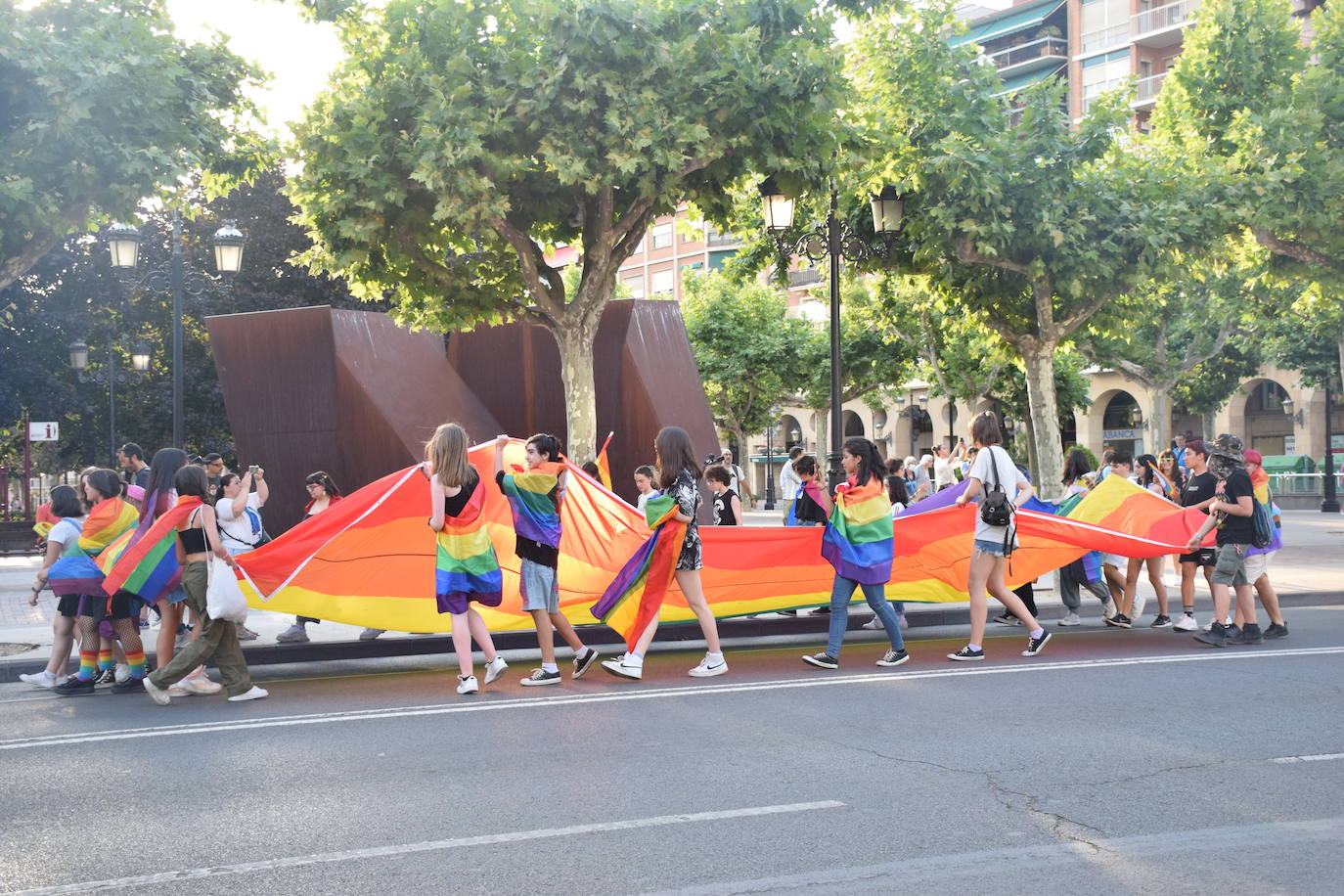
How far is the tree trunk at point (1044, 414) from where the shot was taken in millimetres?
17094

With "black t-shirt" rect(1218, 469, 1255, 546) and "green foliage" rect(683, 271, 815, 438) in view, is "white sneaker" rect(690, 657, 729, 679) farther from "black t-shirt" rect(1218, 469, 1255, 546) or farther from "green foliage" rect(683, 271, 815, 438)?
"green foliage" rect(683, 271, 815, 438)

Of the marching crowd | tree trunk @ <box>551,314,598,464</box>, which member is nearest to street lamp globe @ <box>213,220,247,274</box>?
tree trunk @ <box>551,314,598,464</box>

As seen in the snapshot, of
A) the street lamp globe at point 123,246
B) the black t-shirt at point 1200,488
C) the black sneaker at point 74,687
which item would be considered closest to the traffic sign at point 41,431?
the street lamp globe at point 123,246

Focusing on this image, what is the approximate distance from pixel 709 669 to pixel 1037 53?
54165mm

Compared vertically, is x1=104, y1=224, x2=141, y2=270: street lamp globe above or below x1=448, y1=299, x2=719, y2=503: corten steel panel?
above

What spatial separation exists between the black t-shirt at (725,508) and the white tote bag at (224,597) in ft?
17.8

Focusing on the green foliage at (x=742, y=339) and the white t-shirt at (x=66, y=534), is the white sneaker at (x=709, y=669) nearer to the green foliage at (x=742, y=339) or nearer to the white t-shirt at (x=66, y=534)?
the white t-shirt at (x=66, y=534)

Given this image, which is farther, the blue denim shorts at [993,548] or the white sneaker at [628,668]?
the blue denim shorts at [993,548]

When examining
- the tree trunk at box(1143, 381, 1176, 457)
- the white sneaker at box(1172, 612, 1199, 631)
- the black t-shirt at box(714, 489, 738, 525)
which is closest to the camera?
the white sneaker at box(1172, 612, 1199, 631)

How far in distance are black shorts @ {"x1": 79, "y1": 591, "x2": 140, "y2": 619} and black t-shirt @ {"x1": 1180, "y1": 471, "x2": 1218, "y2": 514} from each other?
29.0 ft

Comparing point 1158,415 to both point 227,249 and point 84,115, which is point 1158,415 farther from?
point 84,115

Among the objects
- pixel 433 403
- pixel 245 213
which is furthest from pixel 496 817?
pixel 245 213

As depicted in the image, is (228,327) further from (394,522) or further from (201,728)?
(201,728)

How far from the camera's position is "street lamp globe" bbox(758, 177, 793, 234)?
15.0 m
